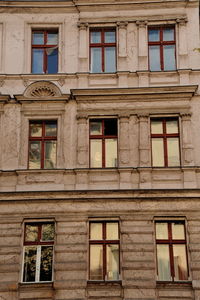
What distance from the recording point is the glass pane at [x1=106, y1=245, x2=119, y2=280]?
1329cm

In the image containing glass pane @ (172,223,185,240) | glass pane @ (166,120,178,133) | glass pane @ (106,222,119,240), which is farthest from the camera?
glass pane @ (166,120,178,133)

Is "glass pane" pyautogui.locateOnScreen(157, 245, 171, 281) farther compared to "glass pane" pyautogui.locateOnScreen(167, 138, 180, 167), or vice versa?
"glass pane" pyautogui.locateOnScreen(167, 138, 180, 167)

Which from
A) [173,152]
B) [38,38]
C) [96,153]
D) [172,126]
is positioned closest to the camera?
[173,152]

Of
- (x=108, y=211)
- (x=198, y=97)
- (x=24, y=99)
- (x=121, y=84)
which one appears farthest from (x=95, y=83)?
(x=108, y=211)

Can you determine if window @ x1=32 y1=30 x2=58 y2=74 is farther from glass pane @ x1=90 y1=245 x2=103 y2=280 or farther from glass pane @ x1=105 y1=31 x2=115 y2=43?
glass pane @ x1=90 y1=245 x2=103 y2=280

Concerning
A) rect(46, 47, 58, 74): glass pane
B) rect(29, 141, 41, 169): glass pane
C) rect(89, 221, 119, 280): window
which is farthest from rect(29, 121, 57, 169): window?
rect(89, 221, 119, 280): window

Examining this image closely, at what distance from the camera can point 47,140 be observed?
48.5ft

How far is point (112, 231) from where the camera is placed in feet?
45.0

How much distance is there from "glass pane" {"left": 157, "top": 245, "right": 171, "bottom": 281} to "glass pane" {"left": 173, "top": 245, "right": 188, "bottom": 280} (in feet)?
0.67

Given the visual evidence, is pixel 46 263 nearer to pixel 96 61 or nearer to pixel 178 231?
pixel 178 231

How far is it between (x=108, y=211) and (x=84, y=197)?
0.81 meters

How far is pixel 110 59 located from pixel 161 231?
592 centimetres

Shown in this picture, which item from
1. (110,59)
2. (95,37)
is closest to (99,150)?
(110,59)

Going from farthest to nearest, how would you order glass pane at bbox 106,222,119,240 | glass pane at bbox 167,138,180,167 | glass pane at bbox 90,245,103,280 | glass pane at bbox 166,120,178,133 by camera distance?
1. glass pane at bbox 166,120,178,133
2. glass pane at bbox 167,138,180,167
3. glass pane at bbox 106,222,119,240
4. glass pane at bbox 90,245,103,280
